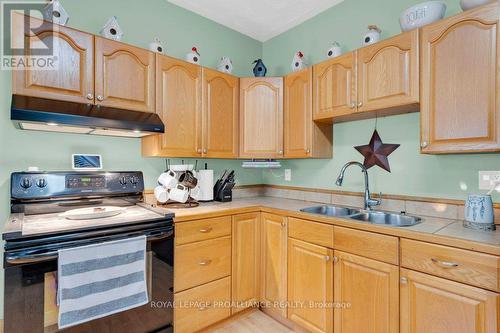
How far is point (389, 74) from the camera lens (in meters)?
1.71

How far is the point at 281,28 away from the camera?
2.80 metres

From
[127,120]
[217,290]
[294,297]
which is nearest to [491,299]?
[294,297]

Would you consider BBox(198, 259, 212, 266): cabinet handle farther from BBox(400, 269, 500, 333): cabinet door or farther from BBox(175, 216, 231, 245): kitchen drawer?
BBox(400, 269, 500, 333): cabinet door

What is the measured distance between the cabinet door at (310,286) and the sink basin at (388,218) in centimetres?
42

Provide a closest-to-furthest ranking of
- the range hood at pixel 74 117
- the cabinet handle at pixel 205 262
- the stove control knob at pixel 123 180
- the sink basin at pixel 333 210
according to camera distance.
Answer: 1. the range hood at pixel 74 117
2. the cabinet handle at pixel 205 262
3. the stove control knob at pixel 123 180
4. the sink basin at pixel 333 210

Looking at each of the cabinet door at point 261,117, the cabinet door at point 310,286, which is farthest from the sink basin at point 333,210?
the cabinet door at point 261,117

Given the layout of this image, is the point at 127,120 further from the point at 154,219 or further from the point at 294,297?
the point at 294,297

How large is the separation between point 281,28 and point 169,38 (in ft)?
3.93

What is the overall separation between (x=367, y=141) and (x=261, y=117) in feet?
3.10

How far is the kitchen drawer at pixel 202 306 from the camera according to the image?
1.73m

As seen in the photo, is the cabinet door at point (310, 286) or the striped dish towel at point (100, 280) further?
the cabinet door at point (310, 286)

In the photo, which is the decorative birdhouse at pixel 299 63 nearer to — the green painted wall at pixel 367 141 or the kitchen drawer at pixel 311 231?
the green painted wall at pixel 367 141

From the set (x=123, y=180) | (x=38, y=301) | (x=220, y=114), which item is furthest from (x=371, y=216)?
(x=38, y=301)

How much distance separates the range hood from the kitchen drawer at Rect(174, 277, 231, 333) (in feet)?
3.78
